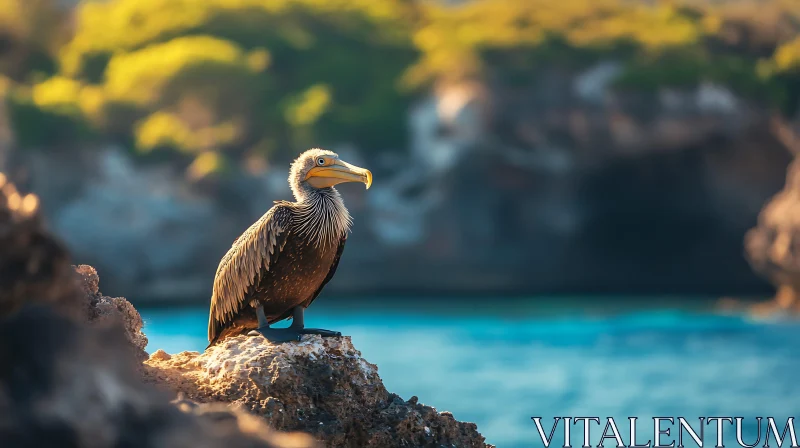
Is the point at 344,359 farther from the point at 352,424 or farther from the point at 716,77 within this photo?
the point at 716,77

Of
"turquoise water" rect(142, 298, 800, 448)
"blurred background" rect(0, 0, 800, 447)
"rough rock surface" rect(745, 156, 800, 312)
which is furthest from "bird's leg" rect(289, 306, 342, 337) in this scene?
"rough rock surface" rect(745, 156, 800, 312)

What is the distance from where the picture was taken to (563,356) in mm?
15922

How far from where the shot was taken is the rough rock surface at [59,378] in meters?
2.74

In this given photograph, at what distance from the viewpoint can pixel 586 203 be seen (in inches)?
925

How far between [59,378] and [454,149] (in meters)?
19.3

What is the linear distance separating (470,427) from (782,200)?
51.5 feet

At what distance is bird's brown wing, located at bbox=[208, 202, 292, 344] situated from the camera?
5020mm

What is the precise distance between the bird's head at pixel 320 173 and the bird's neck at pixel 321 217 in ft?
0.13

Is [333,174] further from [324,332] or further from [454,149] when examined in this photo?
[454,149]

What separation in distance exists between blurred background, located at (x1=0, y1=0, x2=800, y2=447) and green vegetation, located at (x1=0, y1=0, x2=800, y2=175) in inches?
2.5

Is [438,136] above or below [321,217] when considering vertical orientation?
above

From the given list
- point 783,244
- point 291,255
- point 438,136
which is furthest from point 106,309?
point 438,136

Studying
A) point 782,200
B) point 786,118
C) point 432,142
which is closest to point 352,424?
point 782,200

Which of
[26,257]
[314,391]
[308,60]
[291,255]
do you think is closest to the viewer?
[26,257]
